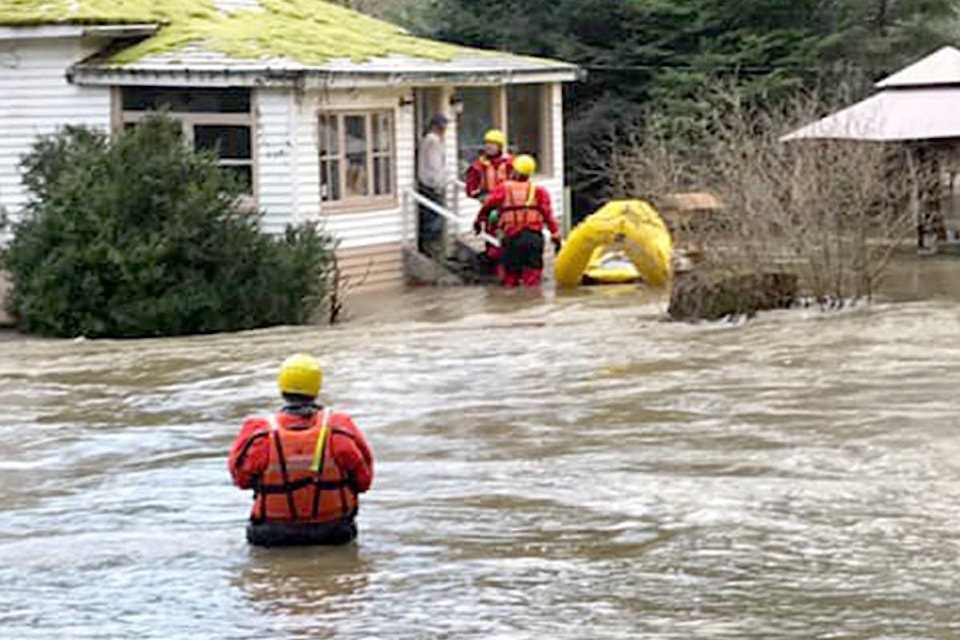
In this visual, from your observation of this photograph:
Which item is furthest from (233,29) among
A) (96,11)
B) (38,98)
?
(38,98)

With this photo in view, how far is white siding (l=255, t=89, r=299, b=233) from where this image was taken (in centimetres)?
2570

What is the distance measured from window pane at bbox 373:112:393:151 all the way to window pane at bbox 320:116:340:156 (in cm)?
99

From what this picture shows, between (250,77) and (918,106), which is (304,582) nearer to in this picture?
(250,77)

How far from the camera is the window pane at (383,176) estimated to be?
92.1 feet

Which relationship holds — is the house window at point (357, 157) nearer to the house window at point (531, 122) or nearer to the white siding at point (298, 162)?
the white siding at point (298, 162)

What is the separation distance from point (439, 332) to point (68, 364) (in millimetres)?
3993

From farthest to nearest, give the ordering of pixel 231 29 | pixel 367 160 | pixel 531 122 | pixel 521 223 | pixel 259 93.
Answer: pixel 531 122 < pixel 367 160 < pixel 231 29 < pixel 521 223 < pixel 259 93

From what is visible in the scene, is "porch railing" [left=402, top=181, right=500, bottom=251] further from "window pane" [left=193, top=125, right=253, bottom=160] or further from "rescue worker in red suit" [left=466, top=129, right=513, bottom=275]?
"window pane" [left=193, top=125, right=253, bottom=160]

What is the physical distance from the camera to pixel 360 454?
10680mm

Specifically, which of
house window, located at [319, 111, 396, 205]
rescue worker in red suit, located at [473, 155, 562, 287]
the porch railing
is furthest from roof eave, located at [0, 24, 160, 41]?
rescue worker in red suit, located at [473, 155, 562, 287]

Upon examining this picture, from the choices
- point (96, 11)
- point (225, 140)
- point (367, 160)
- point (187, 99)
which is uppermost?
point (96, 11)

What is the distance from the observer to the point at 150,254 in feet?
75.6

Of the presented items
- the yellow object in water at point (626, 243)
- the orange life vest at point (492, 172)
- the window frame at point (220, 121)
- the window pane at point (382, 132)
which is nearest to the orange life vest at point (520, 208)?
the yellow object in water at point (626, 243)

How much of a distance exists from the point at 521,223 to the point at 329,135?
2751mm
